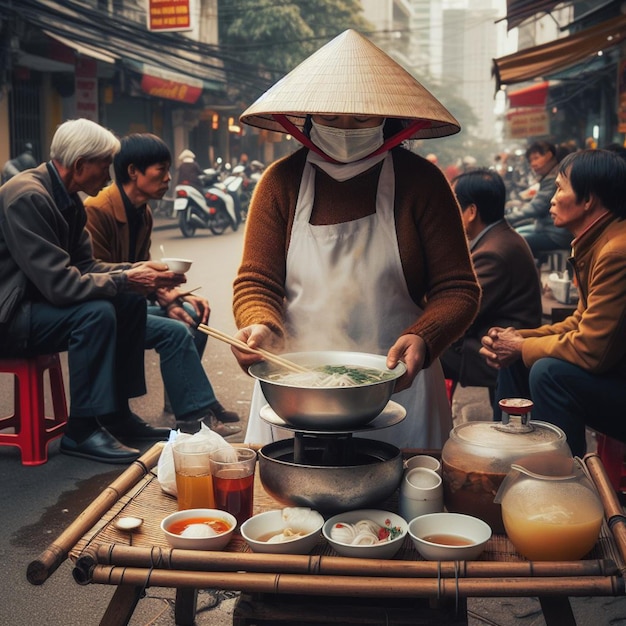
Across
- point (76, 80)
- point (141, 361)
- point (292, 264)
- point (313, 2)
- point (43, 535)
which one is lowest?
point (43, 535)

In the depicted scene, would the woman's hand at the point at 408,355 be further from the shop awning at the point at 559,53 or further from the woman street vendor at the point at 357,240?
the shop awning at the point at 559,53

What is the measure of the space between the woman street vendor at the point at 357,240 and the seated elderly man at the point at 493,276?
73.1 inches

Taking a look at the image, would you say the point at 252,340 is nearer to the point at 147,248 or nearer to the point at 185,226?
the point at 147,248

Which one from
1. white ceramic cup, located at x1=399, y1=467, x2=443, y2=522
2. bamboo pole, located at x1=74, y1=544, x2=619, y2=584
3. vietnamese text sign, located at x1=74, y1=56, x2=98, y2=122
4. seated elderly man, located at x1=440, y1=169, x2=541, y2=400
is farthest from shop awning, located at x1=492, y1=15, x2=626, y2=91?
vietnamese text sign, located at x1=74, y1=56, x2=98, y2=122

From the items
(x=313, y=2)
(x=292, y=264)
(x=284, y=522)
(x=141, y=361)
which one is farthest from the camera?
(x=313, y=2)

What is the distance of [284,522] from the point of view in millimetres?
2129

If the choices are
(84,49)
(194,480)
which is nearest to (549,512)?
(194,480)

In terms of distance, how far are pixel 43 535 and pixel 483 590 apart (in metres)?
2.77

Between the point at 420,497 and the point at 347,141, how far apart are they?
115cm

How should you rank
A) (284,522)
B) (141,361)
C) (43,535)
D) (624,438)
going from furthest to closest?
1. (141,361)
2. (43,535)
3. (624,438)
4. (284,522)

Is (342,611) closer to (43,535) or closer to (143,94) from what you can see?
(43,535)

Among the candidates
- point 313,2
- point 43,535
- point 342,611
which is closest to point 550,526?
point 342,611

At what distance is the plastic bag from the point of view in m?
2.36

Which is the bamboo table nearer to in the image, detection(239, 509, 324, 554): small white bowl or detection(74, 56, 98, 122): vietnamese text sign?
detection(239, 509, 324, 554): small white bowl
